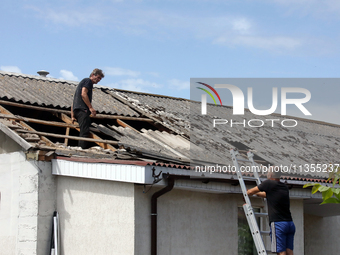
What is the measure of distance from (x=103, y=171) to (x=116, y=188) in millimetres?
382

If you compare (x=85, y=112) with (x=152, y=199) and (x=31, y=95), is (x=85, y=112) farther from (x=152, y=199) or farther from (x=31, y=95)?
(x=152, y=199)

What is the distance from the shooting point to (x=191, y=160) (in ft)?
31.1

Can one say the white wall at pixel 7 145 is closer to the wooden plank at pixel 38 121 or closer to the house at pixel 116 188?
the house at pixel 116 188

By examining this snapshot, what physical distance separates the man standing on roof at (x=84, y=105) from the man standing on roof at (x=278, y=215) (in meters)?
4.74

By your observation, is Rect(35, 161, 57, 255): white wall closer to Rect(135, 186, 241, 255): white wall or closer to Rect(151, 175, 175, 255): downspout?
Rect(135, 186, 241, 255): white wall

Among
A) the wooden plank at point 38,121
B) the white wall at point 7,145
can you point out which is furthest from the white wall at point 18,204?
the wooden plank at point 38,121

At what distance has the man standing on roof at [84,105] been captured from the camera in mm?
10367

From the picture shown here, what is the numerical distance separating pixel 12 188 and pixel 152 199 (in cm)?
292

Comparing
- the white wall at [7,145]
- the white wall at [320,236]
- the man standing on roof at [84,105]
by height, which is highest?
the man standing on roof at [84,105]

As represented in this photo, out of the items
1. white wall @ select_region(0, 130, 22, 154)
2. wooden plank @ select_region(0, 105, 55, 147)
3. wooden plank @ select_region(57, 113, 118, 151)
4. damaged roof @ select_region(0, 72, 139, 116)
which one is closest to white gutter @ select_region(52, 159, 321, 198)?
wooden plank @ select_region(0, 105, 55, 147)

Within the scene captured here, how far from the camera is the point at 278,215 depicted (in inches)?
266

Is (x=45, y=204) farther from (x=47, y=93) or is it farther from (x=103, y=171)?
(x=47, y=93)

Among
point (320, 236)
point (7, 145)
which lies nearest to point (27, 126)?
point (7, 145)

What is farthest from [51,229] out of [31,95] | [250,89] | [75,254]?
[250,89]
